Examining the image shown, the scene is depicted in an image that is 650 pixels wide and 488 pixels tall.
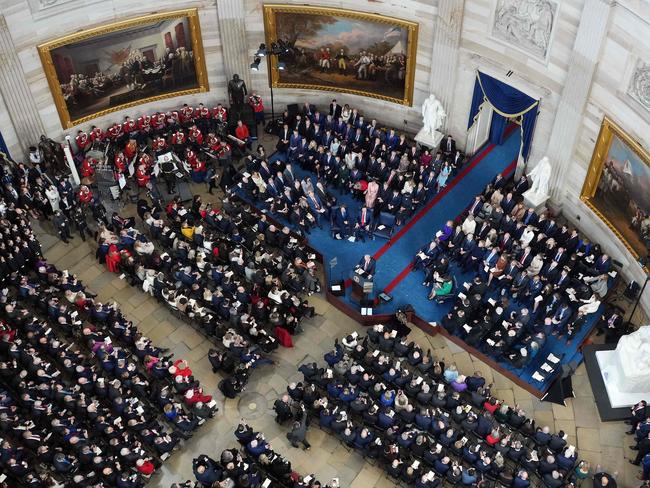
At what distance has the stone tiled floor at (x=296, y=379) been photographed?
67.3 feet

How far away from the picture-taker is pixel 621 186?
22750 mm

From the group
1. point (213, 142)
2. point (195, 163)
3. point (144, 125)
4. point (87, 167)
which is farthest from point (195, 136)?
point (87, 167)

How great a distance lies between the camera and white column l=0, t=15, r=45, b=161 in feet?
80.4

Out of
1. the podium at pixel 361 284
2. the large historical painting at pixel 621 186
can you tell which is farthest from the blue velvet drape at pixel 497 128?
the podium at pixel 361 284

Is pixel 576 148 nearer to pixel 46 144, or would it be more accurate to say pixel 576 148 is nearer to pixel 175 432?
pixel 175 432

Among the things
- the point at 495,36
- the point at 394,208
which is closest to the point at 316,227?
the point at 394,208

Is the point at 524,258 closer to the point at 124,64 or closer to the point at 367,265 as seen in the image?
the point at 367,265

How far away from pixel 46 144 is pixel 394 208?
38.9 ft

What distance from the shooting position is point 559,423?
21.3 meters

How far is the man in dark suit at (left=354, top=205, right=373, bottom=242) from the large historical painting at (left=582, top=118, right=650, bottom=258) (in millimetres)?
6764

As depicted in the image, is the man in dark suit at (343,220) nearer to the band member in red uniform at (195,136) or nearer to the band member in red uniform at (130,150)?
the band member in red uniform at (195,136)

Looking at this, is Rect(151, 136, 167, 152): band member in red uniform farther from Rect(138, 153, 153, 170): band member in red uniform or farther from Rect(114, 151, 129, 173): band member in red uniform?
Rect(114, 151, 129, 173): band member in red uniform

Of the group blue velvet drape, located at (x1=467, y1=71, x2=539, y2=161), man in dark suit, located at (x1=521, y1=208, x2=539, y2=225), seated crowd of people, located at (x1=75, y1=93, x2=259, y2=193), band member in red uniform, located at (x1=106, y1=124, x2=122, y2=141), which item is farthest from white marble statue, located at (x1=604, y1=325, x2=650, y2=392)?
band member in red uniform, located at (x1=106, y1=124, x2=122, y2=141)

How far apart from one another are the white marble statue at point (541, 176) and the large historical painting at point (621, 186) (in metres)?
1.27
